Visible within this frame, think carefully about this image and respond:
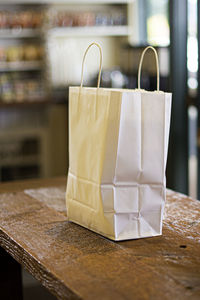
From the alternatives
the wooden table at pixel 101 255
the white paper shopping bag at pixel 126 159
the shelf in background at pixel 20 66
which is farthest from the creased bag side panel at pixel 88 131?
the shelf in background at pixel 20 66

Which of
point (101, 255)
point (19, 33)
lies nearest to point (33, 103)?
point (19, 33)

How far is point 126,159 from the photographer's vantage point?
115cm

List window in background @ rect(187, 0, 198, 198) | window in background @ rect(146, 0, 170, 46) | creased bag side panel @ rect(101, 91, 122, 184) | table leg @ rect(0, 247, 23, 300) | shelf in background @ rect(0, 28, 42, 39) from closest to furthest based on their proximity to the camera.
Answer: creased bag side panel @ rect(101, 91, 122, 184), table leg @ rect(0, 247, 23, 300), window in background @ rect(187, 0, 198, 198), window in background @ rect(146, 0, 170, 46), shelf in background @ rect(0, 28, 42, 39)

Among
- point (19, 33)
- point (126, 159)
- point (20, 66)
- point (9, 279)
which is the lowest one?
point (9, 279)

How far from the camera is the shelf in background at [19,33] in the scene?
17.6 ft

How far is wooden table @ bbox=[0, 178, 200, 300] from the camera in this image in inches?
35.3

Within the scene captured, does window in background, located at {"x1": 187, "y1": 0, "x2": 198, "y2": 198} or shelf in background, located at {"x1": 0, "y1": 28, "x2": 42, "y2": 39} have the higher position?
shelf in background, located at {"x1": 0, "y1": 28, "x2": 42, "y2": 39}

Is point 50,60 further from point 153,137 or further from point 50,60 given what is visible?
point 153,137

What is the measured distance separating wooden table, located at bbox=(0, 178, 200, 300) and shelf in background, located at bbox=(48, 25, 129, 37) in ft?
13.9

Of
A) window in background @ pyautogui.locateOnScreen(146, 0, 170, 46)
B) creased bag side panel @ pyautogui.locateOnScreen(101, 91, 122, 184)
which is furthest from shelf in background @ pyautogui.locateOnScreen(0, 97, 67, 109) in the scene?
creased bag side panel @ pyautogui.locateOnScreen(101, 91, 122, 184)

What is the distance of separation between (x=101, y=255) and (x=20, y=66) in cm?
465

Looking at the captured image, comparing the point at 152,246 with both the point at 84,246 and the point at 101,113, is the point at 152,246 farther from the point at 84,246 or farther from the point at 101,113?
the point at 101,113

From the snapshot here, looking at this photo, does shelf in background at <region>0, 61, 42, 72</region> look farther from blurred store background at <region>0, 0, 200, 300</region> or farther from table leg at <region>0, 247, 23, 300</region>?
table leg at <region>0, 247, 23, 300</region>

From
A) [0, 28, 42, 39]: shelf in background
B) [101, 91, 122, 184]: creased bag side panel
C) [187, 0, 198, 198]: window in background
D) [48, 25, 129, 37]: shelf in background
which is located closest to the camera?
[101, 91, 122, 184]: creased bag side panel
